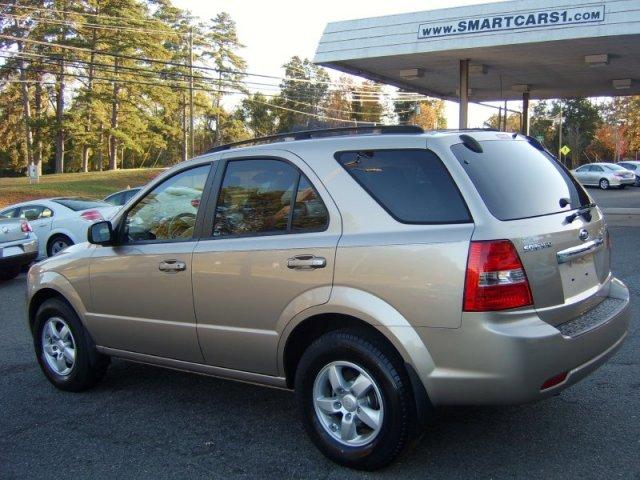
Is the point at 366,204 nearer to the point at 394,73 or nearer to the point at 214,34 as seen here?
the point at 394,73

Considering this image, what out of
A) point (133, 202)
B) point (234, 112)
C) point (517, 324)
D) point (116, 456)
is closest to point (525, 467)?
point (517, 324)

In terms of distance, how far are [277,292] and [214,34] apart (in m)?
58.7

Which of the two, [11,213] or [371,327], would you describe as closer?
[371,327]

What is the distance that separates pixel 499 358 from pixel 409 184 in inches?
40.4

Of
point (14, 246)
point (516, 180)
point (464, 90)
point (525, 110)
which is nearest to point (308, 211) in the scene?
point (516, 180)

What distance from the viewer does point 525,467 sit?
11.3ft

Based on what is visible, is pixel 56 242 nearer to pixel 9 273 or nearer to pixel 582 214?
pixel 9 273

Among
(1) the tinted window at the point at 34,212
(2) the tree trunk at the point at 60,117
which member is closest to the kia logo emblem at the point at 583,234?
(1) the tinted window at the point at 34,212

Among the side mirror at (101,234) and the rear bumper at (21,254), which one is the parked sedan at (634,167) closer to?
the rear bumper at (21,254)

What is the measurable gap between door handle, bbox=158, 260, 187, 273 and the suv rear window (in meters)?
1.90

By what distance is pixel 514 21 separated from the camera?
15.8 meters

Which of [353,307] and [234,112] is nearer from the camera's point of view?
[353,307]

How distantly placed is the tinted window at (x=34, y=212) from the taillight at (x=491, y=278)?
12.1m

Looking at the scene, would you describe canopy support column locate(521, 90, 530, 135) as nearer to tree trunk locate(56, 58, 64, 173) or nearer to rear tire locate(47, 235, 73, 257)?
rear tire locate(47, 235, 73, 257)
